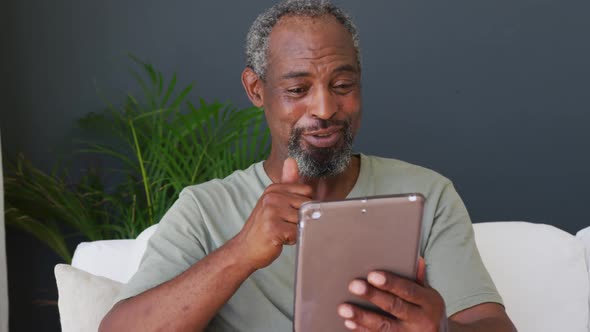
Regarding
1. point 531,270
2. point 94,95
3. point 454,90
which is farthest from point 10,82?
point 531,270

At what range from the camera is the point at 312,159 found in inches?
66.6

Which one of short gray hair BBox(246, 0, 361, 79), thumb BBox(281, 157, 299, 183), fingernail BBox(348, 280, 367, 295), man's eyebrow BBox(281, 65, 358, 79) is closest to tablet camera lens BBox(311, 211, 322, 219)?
fingernail BBox(348, 280, 367, 295)

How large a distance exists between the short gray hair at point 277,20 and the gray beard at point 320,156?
172 millimetres

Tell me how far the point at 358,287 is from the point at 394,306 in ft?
0.20

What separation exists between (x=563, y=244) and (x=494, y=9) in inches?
58.2

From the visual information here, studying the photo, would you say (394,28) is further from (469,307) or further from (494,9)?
(469,307)

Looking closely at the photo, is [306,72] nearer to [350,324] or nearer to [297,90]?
[297,90]

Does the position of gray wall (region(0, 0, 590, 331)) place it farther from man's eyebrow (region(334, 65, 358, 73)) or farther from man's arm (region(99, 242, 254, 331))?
man's arm (region(99, 242, 254, 331))

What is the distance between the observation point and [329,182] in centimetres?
175

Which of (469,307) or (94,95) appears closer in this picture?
(469,307)

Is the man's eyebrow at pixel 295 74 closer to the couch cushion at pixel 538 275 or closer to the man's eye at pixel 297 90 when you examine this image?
the man's eye at pixel 297 90

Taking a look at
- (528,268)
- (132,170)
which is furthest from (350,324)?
(132,170)

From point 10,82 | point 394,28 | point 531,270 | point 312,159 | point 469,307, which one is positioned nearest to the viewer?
point 469,307

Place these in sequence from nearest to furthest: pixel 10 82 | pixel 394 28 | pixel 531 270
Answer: pixel 531 270, pixel 10 82, pixel 394 28
